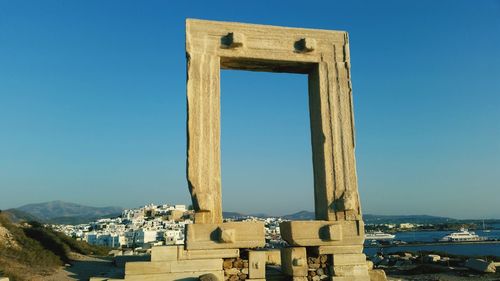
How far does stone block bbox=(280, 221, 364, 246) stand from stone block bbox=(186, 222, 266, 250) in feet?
2.00

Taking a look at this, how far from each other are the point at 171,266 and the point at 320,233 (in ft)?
9.20

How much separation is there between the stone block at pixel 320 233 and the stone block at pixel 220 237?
0.61 m

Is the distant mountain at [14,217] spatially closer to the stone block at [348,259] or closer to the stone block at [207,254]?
the stone block at [207,254]

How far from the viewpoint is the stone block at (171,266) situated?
7.06 m

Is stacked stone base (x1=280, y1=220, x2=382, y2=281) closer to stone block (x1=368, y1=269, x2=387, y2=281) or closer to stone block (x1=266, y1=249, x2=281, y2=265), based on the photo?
stone block (x1=368, y1=269, x2=387, y2=281)

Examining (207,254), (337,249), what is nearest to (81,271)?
(207,254)

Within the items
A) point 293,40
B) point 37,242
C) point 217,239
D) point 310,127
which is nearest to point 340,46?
point 293,40

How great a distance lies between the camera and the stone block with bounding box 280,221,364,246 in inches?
303

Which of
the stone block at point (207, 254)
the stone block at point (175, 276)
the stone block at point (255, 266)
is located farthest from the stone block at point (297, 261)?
the stone block at point (175, 276)

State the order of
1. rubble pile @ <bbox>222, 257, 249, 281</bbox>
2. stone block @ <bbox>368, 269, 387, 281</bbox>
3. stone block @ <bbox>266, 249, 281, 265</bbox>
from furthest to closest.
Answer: stone block @ <bbox>266, 249, 281, 265</bbox> < stone block @ <bbox>368, 269, 387, 281</bbox> < rubble pile @ <bbox>222, 257, 249, 281</bbox>

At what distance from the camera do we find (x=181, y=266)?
7168mm

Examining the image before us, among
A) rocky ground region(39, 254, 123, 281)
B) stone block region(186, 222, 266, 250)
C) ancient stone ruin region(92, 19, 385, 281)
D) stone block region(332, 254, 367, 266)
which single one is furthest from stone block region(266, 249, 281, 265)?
rocky ground region(39, 254, 123, 281)

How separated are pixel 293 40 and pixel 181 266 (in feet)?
16.5

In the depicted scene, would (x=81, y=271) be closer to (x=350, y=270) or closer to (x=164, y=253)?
(x=164, y=253)
